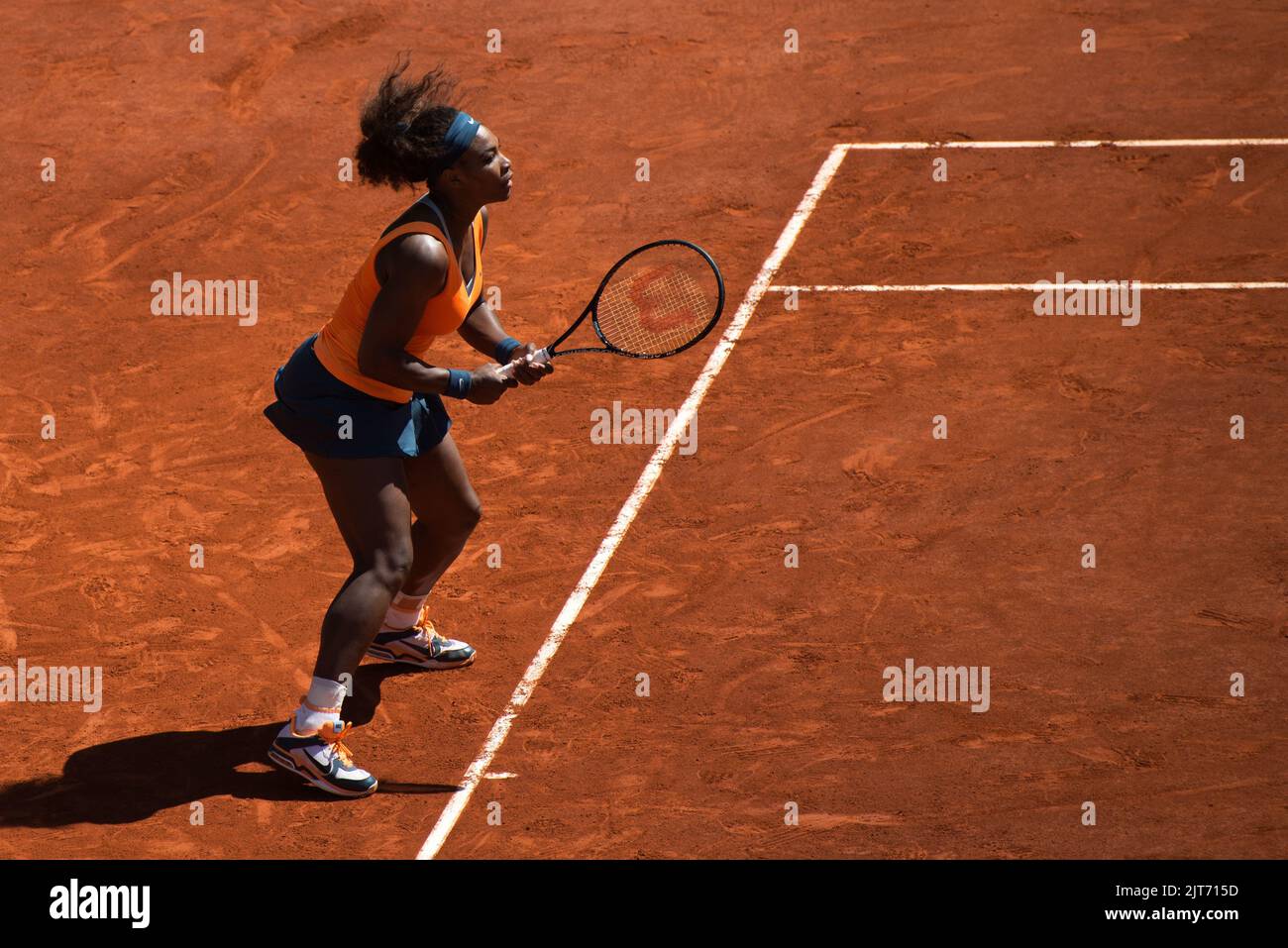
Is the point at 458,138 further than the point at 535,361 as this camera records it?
No

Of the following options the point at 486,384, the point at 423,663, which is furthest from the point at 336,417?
the point at 423,663

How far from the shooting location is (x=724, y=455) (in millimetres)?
8203

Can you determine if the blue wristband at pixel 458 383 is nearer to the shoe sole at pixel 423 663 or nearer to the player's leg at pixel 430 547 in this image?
the player's leg at pixel 430 547

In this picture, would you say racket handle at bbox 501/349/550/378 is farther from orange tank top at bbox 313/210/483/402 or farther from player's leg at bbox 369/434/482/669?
player's leg at bbox 369/434/482/669

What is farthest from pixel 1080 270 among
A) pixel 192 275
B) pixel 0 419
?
pixel 0 419

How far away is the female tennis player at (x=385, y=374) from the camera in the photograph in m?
5.79

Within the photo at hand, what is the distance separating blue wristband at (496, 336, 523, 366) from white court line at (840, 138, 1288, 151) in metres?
5.95

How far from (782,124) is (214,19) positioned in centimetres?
535

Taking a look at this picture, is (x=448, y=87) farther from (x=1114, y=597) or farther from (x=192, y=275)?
(x=192, y=275)

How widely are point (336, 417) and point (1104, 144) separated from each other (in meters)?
7.29

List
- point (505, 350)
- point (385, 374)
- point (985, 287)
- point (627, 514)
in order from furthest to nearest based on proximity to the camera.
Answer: point (985, 287)
point (627, 514)
point (505, 350)
point (385, 374)

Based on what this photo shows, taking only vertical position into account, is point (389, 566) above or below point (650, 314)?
below

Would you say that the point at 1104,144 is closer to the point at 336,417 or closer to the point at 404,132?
the point at 404,132

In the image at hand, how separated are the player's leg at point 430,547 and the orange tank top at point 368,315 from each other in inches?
14.2
